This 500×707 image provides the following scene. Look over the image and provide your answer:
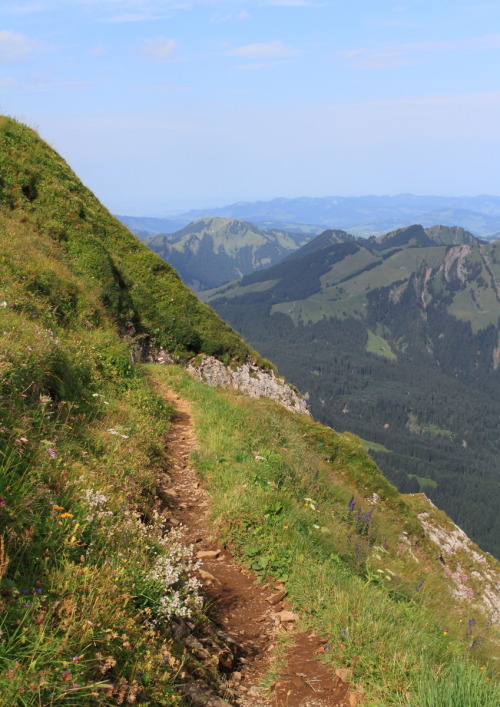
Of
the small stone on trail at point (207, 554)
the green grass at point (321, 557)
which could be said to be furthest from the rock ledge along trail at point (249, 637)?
the green grass at point (321, 557)

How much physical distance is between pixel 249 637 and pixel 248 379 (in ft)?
63.4

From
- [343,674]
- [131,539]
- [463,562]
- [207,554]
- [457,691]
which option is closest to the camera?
[457,691]

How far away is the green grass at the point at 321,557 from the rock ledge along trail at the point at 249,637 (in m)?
0.19

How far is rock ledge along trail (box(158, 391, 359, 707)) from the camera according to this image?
14.3 feet

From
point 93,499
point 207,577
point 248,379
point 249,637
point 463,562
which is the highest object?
point 93,499

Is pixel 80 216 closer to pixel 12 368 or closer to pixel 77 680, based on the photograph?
pixel 12 368

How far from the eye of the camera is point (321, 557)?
6.93m

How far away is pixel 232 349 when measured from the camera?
25.2 m

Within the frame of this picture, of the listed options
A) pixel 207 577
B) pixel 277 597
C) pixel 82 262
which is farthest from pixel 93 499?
pixel 82 262

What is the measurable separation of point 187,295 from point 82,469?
2080 cm

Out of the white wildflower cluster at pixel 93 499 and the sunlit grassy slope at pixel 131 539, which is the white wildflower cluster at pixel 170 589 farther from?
the white wildflower cluster at pixel 93 499

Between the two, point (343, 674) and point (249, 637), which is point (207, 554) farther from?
point (343, 674)

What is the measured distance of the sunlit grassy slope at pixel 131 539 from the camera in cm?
347

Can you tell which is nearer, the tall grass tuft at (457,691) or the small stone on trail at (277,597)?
the tall grass tuft at (457,691)
